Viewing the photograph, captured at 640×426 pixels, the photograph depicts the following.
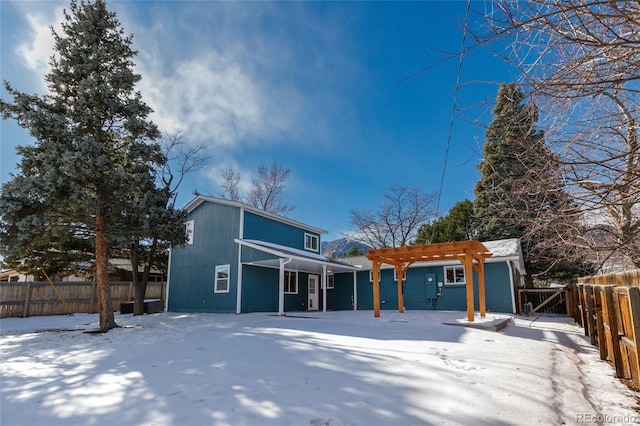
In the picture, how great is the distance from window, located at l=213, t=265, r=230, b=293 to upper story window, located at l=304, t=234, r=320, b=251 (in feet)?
17.4

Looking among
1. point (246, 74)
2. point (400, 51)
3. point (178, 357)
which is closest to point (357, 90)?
point (400, 51)

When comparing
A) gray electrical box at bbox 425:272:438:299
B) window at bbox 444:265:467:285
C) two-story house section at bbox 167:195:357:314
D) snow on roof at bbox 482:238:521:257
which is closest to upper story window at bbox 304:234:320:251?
two-story house section at bbox 167:195:357:314

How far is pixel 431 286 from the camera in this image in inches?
610

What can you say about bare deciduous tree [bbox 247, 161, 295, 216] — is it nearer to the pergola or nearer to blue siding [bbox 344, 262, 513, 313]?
blue siding [bbox 344, 262, 513, 313]

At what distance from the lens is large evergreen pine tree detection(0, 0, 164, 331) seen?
8.56 m

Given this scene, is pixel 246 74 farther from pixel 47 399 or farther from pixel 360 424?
pixel 360 424

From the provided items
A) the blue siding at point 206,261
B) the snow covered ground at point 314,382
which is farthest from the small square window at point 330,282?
the snow covered ground at point 314,382

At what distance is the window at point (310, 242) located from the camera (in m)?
18.8

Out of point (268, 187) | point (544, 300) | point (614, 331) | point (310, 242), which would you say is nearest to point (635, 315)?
point (614, 331)

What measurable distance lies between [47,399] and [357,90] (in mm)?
7596

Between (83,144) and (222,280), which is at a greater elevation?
(83,144)

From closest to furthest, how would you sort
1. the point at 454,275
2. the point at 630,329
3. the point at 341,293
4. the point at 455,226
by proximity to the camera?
the point at 630,329 < the point at 454,275 < the point at 341,293 < the point at 455,226

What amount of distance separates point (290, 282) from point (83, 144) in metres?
10.1

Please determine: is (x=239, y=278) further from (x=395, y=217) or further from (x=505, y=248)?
(x=395, y=217)
